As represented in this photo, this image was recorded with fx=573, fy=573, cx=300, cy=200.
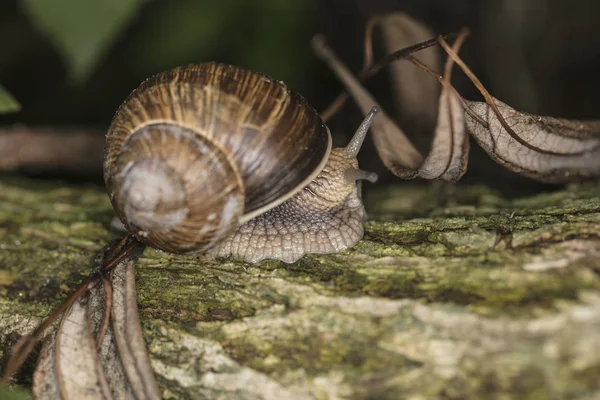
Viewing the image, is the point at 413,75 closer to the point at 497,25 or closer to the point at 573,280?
the point at 497,25

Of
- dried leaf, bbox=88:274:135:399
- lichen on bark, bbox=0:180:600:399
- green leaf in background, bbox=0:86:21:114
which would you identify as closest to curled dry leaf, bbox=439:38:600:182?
lichen on bark, bbox=0:180:600:399

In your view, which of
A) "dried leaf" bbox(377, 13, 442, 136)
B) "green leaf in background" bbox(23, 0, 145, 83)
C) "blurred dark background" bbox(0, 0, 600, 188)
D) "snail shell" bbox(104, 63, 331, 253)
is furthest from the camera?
"blurred dark background" bbox(0, 0, 600, 188)

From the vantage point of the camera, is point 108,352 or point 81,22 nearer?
point 108,352

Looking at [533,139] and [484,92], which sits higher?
[484,92]

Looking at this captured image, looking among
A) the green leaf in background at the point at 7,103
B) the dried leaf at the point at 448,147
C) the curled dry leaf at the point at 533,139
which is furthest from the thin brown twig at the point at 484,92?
the green leaf in background at the point at 7,103

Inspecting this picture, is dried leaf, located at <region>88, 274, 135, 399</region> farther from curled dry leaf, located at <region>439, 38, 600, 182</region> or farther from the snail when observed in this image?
curled dry leaf, located at <region>439, 38, 600, 182</region>

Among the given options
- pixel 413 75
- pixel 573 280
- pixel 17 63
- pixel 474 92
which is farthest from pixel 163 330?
pixel 17 63

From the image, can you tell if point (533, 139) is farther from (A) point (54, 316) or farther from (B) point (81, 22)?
(B) point (81, 22)

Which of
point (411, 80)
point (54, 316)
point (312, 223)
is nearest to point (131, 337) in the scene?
point (54, 316)
